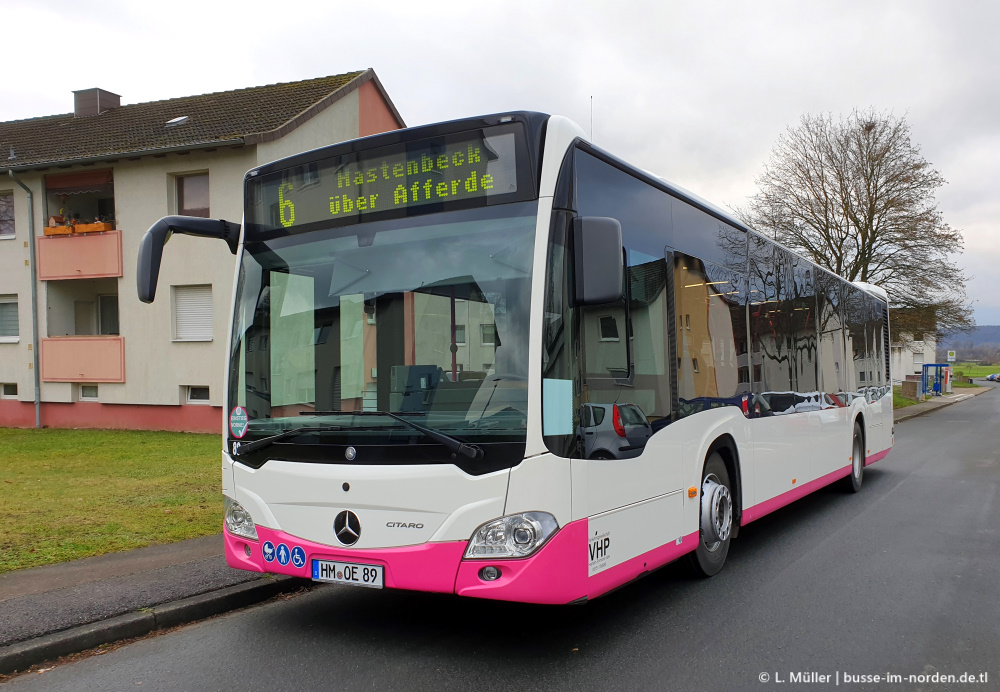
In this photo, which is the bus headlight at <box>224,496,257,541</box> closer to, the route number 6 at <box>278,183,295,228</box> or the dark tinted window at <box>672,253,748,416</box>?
the route number 6 at <box>278,183,295,228</box>

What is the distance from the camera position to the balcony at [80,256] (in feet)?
72.4

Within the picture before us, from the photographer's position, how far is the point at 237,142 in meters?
20.0

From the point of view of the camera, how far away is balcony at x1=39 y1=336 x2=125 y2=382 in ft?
71.9

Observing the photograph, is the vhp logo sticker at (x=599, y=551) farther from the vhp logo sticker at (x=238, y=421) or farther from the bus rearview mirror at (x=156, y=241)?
the bus rearview mirror at (x=156, y=241)

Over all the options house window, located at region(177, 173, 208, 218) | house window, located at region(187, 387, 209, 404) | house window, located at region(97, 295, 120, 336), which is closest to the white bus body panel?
house window, located at region(187, 387, 209, 404)

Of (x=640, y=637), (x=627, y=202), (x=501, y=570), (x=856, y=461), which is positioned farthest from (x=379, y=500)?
(x=856, y=461)

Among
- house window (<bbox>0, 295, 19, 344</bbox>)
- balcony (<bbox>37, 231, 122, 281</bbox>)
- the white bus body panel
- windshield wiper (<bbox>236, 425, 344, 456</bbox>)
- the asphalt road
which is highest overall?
balcony (<bbox>37, 231, 122, 281</bbox>)

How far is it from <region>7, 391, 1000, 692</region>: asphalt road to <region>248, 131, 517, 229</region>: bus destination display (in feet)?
8.17

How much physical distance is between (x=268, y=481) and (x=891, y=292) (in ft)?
121

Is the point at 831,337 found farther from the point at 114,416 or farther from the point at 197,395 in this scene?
the point at 114,416

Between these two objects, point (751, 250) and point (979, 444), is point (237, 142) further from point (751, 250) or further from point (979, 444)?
point (979, 444)

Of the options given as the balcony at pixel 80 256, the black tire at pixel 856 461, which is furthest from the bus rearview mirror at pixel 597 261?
the balcony at pixel 80 256

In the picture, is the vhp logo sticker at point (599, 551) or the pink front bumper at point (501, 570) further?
the vhp logo sticker at point (599, 551)

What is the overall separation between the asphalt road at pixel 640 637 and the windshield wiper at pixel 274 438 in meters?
1.14
